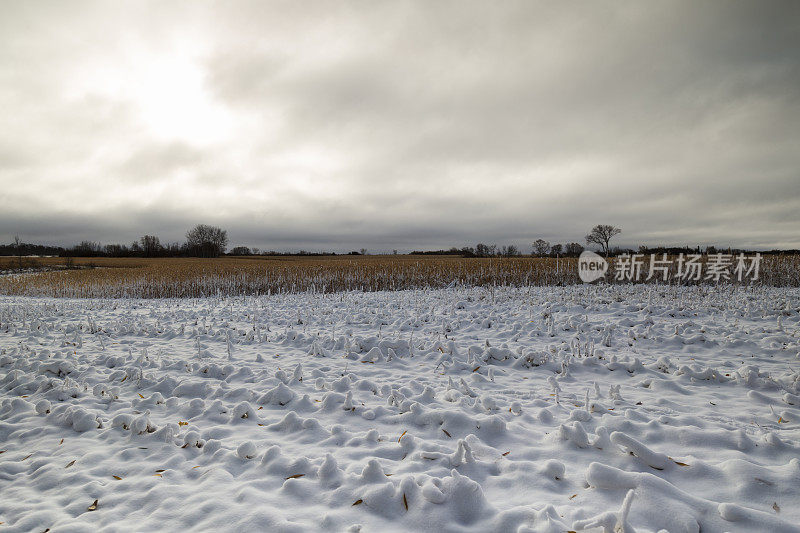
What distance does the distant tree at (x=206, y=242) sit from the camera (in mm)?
85250

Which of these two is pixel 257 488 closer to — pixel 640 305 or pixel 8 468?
pixel 8 468

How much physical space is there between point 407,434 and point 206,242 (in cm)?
9859

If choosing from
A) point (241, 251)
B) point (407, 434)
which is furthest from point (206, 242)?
point (407, 434)

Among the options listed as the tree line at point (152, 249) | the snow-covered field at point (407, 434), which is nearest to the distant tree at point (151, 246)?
the tree line at point (152, 249)

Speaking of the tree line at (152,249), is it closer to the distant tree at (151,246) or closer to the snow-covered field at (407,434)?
the distant tree at (151,246)

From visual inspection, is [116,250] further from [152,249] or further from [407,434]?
[407,434]

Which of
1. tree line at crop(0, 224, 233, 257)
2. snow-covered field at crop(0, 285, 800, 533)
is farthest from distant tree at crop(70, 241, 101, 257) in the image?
snow-covered field at crop(0, 285, 800, 533)

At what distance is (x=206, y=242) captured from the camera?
288 feet

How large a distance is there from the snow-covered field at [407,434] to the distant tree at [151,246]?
95850 mm

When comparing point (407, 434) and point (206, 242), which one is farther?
point (206, 242)

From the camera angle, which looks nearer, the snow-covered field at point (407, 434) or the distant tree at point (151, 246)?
the snow-covered field at point (407, 434)

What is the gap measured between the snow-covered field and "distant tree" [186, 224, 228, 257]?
86788mm

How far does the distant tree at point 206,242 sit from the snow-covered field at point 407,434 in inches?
3417

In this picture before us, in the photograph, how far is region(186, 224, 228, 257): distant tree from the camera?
280ft
